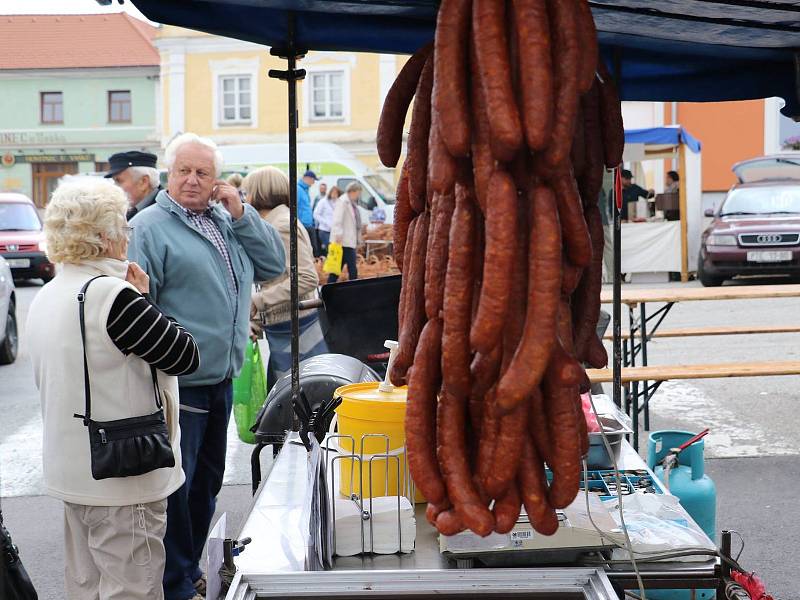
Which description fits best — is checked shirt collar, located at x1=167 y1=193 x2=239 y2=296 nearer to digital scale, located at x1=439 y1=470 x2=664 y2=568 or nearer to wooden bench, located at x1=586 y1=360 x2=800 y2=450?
digital scale, located at x1=439 y1=470 x2=664 y2=568

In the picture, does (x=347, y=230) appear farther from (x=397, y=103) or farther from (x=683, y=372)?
(x=397, y=103)

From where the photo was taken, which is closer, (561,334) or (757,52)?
(561,334)

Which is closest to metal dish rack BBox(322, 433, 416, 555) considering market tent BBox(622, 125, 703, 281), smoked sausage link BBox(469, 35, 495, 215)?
smoked sausage link BBox(469, 35, 495, 215)

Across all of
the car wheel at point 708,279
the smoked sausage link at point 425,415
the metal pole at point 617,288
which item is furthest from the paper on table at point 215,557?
the car wheel at point 708,279

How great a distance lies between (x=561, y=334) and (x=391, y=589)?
87cm

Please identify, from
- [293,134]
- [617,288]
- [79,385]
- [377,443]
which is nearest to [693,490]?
[617,288]

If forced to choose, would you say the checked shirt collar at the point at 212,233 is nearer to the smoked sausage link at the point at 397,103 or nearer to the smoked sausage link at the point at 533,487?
the smoked sausage link at the point at 397,103

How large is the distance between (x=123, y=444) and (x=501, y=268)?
252 centimetres

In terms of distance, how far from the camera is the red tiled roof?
44969 mm

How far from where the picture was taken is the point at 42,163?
1754 inches

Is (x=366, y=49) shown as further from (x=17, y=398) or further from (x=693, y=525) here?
(x=17, y=398)

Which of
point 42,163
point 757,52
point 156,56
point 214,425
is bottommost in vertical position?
point 214,425

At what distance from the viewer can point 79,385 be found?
3592mm

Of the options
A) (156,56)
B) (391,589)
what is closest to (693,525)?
(391,589)
